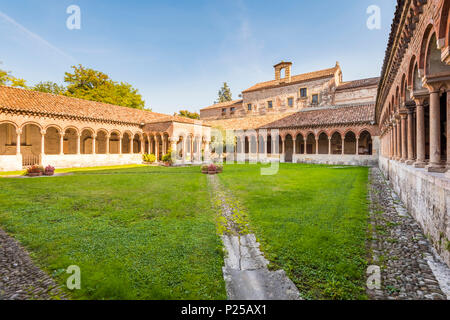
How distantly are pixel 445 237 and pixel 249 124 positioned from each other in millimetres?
29833

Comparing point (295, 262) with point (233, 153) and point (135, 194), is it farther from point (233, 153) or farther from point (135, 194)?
point (233, 153)

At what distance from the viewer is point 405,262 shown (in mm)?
3592

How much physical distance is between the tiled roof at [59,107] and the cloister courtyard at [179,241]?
1412cm

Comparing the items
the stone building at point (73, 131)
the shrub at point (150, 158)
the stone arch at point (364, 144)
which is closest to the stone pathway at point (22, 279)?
the stone building at point (73, 131)

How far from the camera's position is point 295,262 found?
3506 millimetres

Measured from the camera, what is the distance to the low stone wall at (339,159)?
2219cm

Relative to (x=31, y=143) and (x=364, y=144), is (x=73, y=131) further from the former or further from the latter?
(x=364, y=144)

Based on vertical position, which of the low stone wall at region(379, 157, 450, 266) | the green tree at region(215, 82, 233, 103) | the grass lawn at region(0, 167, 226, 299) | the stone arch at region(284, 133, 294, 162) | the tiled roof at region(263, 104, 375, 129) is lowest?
the grass lawn at region(0, 167, 226, 299)

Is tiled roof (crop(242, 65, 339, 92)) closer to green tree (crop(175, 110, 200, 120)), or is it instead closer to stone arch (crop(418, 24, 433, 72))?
green tree (crop(175, 110, 200, 120))

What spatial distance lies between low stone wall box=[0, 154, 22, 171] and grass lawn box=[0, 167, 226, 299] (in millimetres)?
12777

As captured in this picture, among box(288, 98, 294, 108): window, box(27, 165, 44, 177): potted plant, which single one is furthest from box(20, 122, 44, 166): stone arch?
box(288, 98, 294, 108): window

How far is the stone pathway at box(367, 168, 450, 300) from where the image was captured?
9.25ft

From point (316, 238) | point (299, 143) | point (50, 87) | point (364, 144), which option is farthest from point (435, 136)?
point (50, 87)
